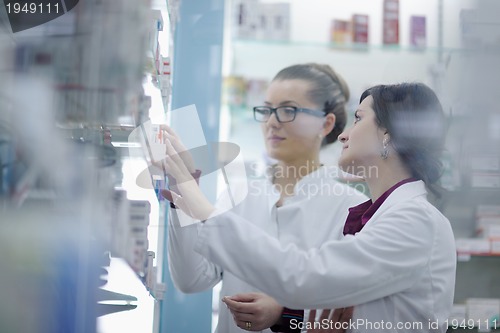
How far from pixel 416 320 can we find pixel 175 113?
0.76m

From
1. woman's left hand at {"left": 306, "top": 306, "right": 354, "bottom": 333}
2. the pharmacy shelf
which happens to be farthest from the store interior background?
woman's left hand at {"left": 306, "top": 306, "right": 354, "bottom": 333}

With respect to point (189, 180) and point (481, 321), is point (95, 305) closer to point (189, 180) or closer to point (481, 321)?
point (189, 180)

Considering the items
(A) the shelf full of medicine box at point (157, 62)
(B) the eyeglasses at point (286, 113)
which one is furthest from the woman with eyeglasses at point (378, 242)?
(A) the shelf full of medicine box at point (157, 62)

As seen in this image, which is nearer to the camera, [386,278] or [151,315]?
[386,278]

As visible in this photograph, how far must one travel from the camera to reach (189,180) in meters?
1.44

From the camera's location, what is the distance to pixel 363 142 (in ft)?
5.02

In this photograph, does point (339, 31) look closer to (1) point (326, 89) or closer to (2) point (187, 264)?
(1) point (326, 89)

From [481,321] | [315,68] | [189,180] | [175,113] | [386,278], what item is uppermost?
[315,68]

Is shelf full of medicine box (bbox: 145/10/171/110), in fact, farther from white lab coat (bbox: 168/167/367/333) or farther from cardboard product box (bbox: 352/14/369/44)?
cardboard product box (bbox: 352/14/369/44)

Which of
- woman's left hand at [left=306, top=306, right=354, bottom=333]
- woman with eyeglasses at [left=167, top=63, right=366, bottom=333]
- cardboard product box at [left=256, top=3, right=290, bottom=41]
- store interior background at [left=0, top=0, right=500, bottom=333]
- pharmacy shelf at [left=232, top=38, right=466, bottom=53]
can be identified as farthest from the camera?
cardboard product box at [left=256, top=3, right=290, bottom=41]

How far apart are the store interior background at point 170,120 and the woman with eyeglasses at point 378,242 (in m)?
0.08

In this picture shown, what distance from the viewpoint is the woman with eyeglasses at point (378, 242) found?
1.37 metres

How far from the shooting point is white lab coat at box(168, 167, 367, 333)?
5.09 feet

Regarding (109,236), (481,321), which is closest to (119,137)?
(109,236)
